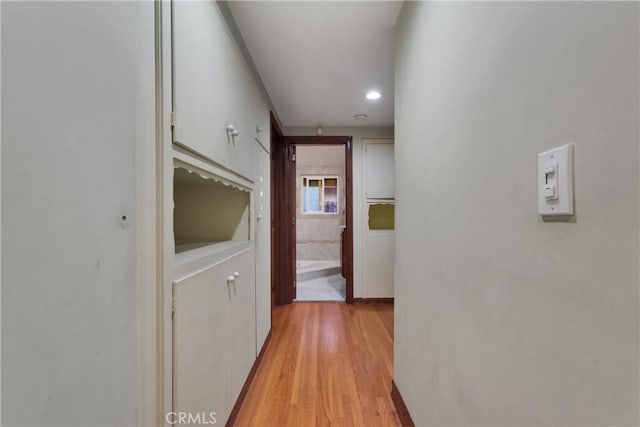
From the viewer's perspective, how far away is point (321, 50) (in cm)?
178

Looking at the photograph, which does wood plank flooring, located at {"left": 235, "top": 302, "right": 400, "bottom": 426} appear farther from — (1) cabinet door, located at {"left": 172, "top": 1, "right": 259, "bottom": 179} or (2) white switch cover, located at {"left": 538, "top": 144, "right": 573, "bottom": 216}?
(2) white switch cover, located at {"left": 538, "top": 144, "right": 573, "bottom": 216}

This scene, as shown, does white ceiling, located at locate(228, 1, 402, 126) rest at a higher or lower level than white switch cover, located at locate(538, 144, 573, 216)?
higher

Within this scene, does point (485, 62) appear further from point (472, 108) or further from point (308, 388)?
point (308, 388)

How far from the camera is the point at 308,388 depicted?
1.70 m

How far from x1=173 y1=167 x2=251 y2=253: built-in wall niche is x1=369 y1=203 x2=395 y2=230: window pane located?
194 centimetres

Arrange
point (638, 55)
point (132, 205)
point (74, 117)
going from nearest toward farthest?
point (638, 55) → point (74, 117) → point (132, 205)

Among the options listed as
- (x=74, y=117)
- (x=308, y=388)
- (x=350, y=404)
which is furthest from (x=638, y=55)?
(x=308, y=388)

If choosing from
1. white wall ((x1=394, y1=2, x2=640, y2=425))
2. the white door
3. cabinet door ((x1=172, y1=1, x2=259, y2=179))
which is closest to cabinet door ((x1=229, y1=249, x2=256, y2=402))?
cabinet door ((x1=172, y1=1, x2=259, y2=179))

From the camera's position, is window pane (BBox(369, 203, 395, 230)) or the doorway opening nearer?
window pane (BBox(369, 203, 395, 230))

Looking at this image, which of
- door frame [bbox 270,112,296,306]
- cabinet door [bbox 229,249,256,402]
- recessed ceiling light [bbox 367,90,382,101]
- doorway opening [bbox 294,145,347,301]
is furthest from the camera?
doorway opening [bbox 294,145,347,301]

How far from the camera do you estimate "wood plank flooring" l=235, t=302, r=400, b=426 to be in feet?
4.84

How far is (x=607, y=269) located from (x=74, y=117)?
0.97 meters

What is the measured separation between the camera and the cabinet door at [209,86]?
878 mm

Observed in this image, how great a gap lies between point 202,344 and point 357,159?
274 cm
